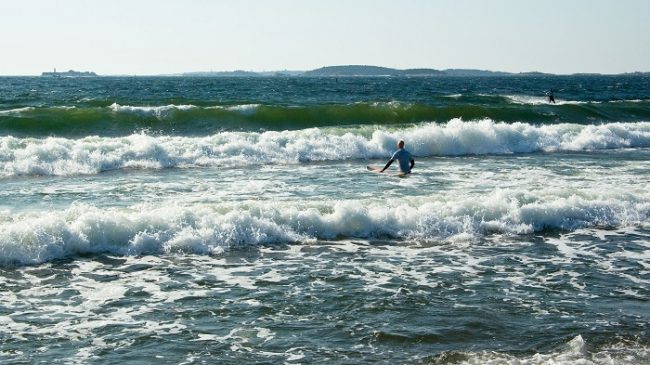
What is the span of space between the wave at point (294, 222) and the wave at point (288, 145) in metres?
7.72

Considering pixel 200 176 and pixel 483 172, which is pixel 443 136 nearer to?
pixel 483 172

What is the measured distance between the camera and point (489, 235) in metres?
13.3

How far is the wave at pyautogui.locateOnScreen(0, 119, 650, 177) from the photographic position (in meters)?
21.6

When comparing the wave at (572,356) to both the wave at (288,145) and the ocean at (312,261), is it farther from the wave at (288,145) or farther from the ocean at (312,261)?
the wave at (288,145)

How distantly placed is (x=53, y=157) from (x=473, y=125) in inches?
604

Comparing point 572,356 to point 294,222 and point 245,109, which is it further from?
point 245,109

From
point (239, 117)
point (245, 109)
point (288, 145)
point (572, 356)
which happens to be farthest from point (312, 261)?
point (245, 109)

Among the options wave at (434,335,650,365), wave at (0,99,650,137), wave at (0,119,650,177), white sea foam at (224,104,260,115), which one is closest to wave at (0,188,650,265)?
wave at (434,335,650,365)

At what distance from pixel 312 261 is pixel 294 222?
196 cm

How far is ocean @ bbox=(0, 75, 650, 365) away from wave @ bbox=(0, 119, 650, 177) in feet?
0.41

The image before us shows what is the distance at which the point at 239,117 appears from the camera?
3247 centimetres

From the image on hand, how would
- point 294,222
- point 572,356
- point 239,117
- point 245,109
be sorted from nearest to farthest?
point 572,356, point 294,222, point 239,117, point 245,109

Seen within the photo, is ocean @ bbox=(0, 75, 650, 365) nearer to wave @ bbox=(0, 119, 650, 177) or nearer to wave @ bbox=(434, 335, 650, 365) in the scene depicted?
wave @ bbox=(434, 335, 650, 365)

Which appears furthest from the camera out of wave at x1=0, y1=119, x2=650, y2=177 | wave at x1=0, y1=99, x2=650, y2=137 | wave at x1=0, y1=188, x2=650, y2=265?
wave at x1=0, y1=99, x2=650, y2=137
